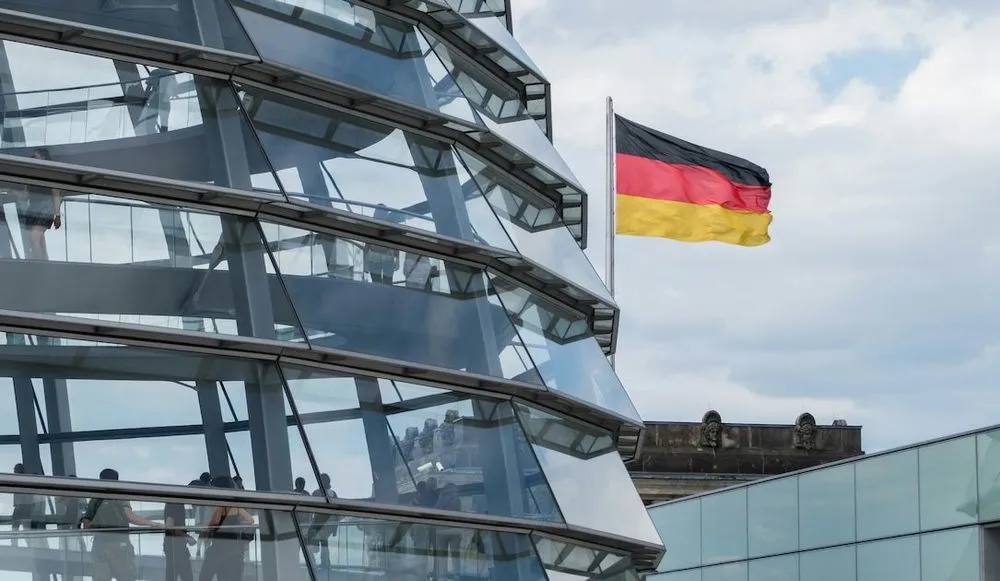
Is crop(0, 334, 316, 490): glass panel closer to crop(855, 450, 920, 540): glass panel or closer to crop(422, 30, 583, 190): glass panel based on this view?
crop(422, 30, 583, 190): glass panel

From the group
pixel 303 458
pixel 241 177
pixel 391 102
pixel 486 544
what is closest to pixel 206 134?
pixel 241 177

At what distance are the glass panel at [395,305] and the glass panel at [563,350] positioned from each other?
1.03 feet

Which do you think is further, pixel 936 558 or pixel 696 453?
pixel 696 453

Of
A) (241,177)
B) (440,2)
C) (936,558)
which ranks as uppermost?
(440,2)

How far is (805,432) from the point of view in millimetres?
66250

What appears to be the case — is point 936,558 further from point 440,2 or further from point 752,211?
point 440,2

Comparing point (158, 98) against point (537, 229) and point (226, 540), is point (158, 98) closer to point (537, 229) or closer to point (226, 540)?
point (226, 540)

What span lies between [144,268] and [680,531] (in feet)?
87.0

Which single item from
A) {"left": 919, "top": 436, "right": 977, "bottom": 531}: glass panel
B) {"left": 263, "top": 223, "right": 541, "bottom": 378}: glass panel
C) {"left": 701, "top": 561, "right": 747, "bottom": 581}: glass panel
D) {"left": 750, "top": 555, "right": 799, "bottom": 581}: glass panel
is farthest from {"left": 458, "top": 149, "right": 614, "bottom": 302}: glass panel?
{"left": 701, "top": 561, "right": 747, "bottom": 581}: glass panel

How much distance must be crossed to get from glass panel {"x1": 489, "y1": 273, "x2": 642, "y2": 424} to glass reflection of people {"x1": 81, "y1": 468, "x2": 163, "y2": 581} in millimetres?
4357

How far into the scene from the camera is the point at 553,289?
17.4 m

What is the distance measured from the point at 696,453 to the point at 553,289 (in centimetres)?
5023

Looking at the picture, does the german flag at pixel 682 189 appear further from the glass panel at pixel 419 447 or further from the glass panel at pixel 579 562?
the glass panel at pixel 419 447

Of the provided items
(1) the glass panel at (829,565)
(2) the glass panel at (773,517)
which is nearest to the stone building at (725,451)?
(2) the glass panel at (773,517)
